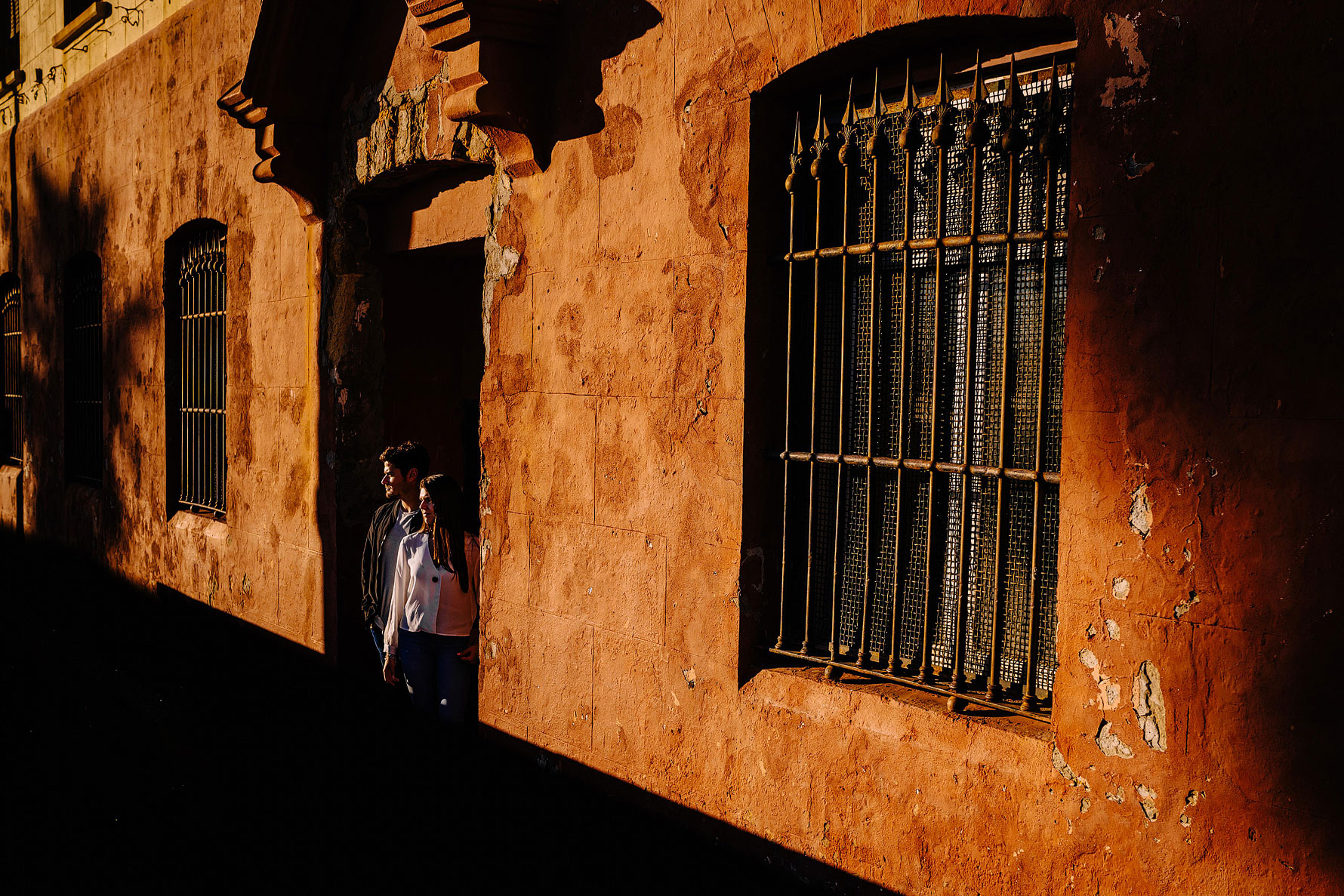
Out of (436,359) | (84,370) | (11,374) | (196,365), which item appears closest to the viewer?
A: (436,359)

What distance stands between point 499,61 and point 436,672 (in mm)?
2720

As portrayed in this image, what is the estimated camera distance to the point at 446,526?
4723mm

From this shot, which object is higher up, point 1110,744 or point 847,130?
point 847,130

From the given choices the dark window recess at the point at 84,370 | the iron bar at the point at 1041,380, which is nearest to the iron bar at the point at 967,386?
the iron bar at the point at 1041,380

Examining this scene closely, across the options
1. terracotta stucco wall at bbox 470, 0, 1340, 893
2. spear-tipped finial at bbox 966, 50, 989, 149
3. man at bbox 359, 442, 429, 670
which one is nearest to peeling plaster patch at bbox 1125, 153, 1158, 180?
terracotta stucco wall at bbox 470, 0, 1340, 893

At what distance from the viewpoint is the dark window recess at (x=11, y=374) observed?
11.8m

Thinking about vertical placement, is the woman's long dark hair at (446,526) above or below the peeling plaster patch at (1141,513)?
below

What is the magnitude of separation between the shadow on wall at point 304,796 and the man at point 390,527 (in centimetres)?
60

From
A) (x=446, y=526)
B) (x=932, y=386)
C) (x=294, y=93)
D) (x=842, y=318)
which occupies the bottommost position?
(x=446, y=526)

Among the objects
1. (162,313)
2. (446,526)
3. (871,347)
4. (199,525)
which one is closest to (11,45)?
(162,313)

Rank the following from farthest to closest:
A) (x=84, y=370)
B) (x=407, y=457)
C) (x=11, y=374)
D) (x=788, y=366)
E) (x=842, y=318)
A: 1. (x=11, y=374)
2. (x=84, y=370)
3. (x=407, y=457)
4. (x=788, y=366)
5. (x=842, y=318)

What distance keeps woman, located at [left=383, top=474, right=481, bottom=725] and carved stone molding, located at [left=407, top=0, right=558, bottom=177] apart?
155cm

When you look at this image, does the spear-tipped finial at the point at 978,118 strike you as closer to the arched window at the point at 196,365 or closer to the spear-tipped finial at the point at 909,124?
the spear-tipped finial at the point at 909,124

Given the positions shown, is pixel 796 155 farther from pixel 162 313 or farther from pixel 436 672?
pixel 162 313
